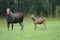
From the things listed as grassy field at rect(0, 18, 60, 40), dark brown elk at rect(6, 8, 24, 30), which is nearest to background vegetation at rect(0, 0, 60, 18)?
dark brown elk at rect(6, 8, 24, 30)

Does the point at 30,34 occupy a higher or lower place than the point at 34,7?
higher

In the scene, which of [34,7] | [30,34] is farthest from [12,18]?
[34,7]

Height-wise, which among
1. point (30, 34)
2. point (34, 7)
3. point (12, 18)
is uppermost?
point (12, 18)

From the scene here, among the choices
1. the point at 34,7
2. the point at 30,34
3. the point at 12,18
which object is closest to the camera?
the point at 30,34

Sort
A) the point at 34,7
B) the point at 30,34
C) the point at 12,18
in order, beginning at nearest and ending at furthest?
1. the point at 30,34
2. the point at 12,18
3. the point at 34,7

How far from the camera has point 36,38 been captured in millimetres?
13797

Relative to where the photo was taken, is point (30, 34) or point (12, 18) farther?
point (12, 18)

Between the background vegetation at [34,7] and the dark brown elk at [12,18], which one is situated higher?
the dark brown elk at [12,18]

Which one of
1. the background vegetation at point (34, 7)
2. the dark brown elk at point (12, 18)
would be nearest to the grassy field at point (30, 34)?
the dark brown elk at point (12, 18)

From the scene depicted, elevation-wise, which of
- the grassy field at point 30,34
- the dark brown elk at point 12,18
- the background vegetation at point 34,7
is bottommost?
the background vegetation at point 34,7

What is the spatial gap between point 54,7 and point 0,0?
933 cm

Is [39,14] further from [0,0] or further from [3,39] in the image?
[3,39]

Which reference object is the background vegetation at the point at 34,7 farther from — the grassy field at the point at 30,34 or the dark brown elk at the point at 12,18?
the grassy field at the point at 30,34

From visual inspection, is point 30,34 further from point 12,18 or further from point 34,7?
point 34,7
